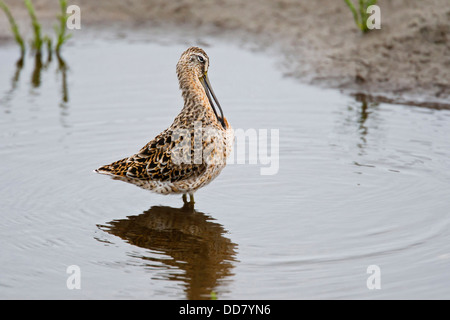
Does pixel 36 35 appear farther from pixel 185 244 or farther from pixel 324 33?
pixel 185 244

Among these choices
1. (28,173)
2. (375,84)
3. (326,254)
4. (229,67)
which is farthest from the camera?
(229,67)

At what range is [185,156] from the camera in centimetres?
664

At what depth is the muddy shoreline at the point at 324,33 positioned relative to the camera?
404 inches

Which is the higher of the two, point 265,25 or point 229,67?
point 265,25

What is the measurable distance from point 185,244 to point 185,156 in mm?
892

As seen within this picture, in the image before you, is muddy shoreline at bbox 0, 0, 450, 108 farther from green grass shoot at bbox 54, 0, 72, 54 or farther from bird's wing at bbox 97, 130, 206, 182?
bird's wing at bbox 97, 130, 206, 182

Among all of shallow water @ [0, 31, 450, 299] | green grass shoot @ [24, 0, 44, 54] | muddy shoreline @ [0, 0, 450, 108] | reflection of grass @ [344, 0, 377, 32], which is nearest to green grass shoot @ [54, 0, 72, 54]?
green grass shoot @ [24, 0, 44, 54]

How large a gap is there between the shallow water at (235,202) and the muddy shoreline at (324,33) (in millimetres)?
560

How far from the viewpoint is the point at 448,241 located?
591 cm

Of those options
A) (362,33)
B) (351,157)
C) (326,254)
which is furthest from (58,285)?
(362,33)

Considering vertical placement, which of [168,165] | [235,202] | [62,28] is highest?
[62,28]

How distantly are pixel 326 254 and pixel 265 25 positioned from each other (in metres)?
7.85

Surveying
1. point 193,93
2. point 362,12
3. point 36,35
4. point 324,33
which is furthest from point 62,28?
point 193,93

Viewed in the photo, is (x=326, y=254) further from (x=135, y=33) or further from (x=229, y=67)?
(x=135, y=33)
